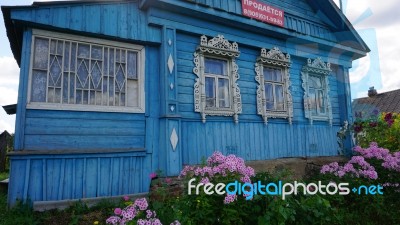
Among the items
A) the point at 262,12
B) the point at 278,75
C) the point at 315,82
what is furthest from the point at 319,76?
the point at 262,12

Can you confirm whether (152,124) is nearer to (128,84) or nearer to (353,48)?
(128,84)

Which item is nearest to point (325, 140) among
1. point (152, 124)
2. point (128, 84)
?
point (152, 124)

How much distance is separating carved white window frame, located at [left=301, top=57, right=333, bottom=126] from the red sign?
1.72 metres

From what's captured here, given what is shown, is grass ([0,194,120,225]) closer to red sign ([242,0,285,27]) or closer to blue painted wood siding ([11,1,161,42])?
blue painted wood siding ([11,1,161,42])

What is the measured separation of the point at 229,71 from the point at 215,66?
39 cm

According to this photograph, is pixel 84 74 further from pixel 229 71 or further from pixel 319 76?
pixel 319 76

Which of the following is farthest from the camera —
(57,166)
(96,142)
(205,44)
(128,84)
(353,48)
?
(353,48)

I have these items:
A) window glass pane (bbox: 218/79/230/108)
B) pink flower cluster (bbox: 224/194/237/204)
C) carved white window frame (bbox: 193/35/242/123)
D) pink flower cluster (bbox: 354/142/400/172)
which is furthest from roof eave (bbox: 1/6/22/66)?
pink flower cluster (bbox: 354/142/400/172)

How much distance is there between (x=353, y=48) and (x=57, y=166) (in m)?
9.48

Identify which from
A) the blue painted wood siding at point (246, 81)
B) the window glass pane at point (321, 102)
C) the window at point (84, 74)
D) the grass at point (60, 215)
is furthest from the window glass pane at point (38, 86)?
the window glass pane at point (321, 102)

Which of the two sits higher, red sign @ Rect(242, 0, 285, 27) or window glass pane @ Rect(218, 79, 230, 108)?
red sign @ Rect(242, 0, 285, 27)

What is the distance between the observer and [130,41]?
5.57 meters

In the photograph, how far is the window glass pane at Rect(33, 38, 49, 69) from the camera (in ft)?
15.6

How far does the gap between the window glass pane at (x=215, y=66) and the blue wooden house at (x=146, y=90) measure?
0.09 feet
